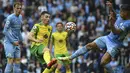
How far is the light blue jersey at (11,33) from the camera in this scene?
16.1m

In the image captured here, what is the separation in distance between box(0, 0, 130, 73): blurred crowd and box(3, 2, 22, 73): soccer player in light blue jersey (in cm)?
376

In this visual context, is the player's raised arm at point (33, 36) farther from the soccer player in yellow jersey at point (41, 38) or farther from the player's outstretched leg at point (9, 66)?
the player's outstretched leg at point (9, 66)

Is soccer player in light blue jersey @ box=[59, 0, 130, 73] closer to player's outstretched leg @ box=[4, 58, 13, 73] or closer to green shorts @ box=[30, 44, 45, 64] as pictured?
green shorts @ box=[30, 44, 45, 64]

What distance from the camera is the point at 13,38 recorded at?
1623cm

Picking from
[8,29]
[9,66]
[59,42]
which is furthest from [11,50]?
[59,42]

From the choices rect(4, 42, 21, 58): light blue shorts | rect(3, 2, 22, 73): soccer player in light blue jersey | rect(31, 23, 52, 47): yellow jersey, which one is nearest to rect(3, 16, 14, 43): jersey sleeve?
rect(3, 2, 22, 73): soccer player in light blue jersey

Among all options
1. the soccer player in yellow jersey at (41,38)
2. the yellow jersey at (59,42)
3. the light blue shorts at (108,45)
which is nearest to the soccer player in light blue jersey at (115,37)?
the light blue shorts at (108,45)

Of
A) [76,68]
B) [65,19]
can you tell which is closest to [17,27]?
[76,68]

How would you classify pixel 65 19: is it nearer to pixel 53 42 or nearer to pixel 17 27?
pixel 53 42

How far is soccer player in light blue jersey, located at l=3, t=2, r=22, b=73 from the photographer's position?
52.8ft

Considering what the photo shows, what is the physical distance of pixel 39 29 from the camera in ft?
54.0

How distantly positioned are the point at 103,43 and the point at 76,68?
723 centimetres

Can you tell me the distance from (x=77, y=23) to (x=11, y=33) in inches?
413

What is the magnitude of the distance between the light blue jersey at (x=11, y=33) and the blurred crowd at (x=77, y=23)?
389cm
